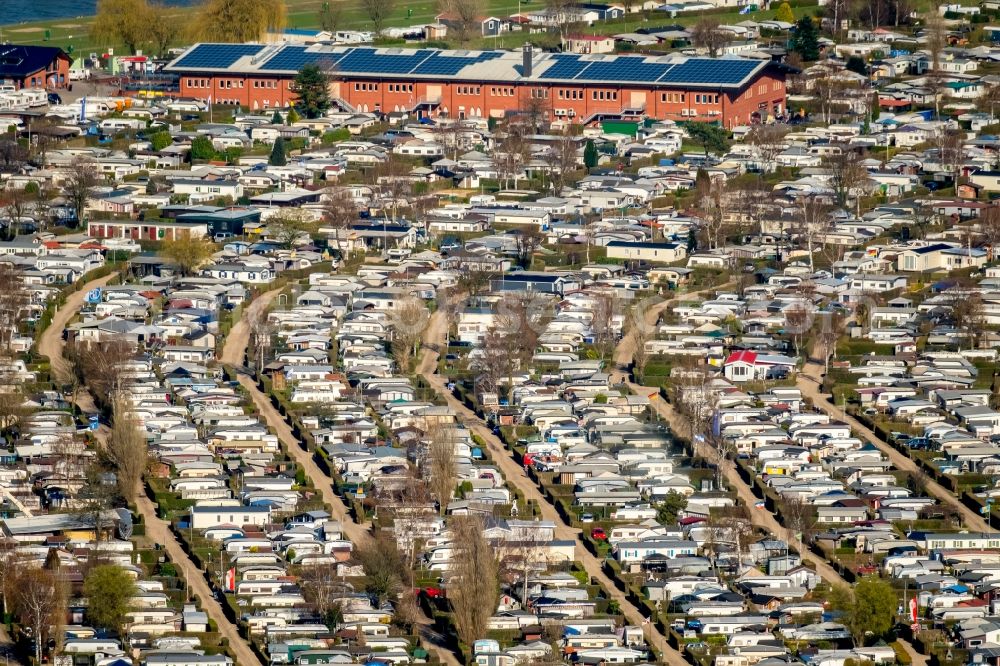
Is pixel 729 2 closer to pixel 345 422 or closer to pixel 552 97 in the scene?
pixel 552 97

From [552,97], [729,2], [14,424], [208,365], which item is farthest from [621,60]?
[14,424]

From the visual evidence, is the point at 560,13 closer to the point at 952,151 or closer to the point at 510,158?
the point at 510,158

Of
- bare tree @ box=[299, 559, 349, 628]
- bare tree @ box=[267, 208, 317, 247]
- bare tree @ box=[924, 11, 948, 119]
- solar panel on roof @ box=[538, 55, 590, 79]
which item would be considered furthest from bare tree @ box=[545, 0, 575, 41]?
bare tree @ box=[299, 559, 349, 628]

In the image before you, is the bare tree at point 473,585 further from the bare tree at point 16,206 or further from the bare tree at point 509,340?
the bare tree at point 16,206

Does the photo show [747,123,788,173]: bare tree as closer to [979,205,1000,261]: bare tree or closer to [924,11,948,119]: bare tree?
[924,11,948,119]: bare tree

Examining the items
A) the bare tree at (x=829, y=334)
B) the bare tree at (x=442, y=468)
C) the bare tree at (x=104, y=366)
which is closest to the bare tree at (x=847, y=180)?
the bare tree at (x=829, y=334)

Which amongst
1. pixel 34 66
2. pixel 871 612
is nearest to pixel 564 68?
pixel 34 66
